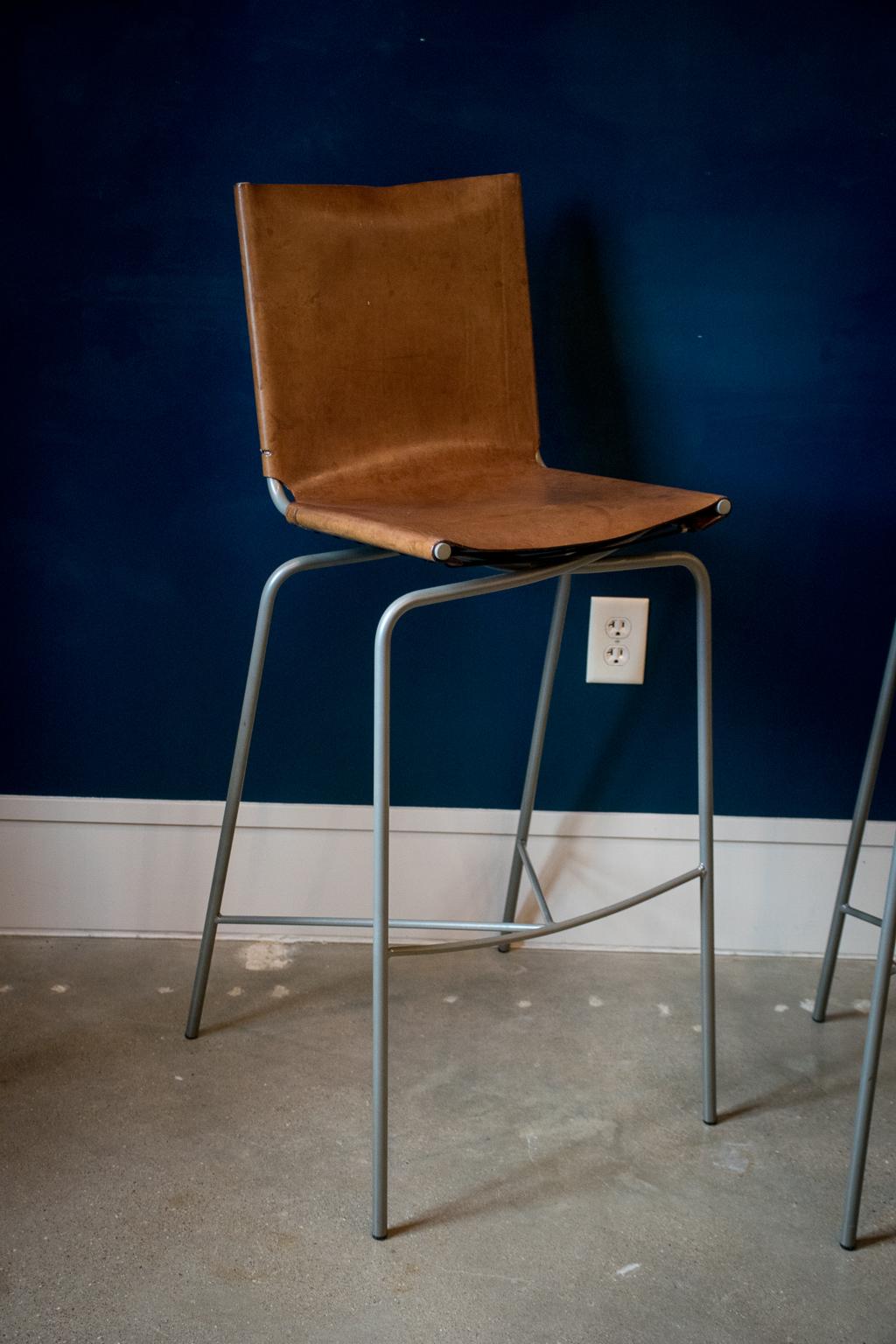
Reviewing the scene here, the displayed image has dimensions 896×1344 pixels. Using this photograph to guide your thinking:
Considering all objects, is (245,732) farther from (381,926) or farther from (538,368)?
(538,368)

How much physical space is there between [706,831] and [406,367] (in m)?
0.57

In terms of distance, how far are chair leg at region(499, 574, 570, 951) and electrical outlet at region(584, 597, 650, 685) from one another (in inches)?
2.0

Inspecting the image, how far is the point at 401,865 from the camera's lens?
5.14 ft

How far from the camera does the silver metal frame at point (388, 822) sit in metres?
1.03

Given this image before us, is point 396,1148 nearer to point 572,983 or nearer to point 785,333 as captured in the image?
point 572,983

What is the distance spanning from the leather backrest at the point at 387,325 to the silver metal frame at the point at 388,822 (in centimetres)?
11

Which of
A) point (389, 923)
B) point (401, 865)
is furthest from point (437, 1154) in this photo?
point (401, 865)

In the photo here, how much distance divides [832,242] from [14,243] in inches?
37.1

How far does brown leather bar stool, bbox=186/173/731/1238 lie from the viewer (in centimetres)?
109

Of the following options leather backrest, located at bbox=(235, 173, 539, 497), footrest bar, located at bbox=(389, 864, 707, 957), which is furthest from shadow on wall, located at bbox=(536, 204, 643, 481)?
footrest bar, located at bbox=(389, 864, 707, 957)

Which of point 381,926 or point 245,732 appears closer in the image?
point 381,926

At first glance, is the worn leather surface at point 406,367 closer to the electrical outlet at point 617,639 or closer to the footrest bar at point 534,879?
the electrical outlet at point 617,639

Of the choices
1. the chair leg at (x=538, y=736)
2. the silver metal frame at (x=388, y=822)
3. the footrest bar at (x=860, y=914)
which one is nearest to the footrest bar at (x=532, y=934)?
the silver metal frame at (x=388, y=822)

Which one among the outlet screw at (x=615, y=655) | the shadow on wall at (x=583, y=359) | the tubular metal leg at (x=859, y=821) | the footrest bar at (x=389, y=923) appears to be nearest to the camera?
the footrest bar at (x=389, y=923)
